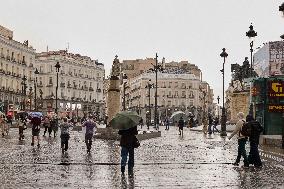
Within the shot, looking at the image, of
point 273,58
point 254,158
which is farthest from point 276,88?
point 273,58

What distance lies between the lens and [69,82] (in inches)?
4764

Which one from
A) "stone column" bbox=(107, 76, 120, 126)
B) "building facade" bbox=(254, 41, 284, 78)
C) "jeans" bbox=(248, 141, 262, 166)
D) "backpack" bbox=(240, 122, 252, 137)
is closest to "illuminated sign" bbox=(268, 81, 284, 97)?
"stone column" bbox=(107, 76, 120, 126)

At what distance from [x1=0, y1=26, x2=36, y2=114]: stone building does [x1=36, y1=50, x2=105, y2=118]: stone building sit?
41.8 ft

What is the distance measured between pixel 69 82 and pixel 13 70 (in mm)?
26571

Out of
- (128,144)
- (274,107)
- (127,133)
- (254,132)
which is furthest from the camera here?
(274,107)

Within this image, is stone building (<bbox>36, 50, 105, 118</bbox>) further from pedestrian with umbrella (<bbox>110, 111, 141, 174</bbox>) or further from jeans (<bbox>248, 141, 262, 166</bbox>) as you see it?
pedestrian with umbrella (<bbox>110, 111, 141, 174</bbox>)

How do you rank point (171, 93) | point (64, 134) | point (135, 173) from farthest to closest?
point (171, 93) → point (64, 134) → point (135, 173)

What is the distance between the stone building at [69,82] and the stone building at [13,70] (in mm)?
12729

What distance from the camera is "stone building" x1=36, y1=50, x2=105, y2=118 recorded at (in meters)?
119

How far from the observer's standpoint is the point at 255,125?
16000mm

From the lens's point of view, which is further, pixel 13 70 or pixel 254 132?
pixel 13 70

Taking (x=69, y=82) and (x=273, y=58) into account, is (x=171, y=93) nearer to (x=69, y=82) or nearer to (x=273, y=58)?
(x=69, y=82)

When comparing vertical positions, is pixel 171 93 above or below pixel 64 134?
above

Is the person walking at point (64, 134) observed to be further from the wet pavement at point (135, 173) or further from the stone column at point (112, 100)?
the stone column at point (112, 100)
